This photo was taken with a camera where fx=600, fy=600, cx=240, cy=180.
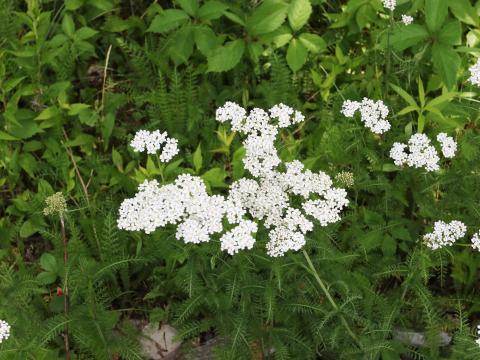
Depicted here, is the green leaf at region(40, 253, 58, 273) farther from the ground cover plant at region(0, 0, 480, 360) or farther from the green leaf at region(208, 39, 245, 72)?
the green leaf at region(208, 39, 245, 72)

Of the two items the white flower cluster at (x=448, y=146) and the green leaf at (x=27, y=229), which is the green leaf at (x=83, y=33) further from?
the white flower cluster at (x=448, y=146)

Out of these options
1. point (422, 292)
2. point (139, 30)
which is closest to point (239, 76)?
point (139, 30)

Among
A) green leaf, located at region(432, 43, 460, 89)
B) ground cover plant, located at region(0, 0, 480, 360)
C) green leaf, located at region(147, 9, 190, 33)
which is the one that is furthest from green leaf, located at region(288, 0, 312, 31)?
green leaf, located at region(432, 43, 460, 89)

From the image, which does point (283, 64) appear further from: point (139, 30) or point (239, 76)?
point (139, 30)

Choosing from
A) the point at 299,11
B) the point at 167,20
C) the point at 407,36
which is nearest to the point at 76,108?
the point at 167,20

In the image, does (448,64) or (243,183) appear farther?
(448,64)

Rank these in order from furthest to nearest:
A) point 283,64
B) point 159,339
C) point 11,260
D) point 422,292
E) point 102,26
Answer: point 102,26, point 283,64, point 11,260, point 159,339, point 422,292

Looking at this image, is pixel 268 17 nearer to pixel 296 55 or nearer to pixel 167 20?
pixel 296 55
